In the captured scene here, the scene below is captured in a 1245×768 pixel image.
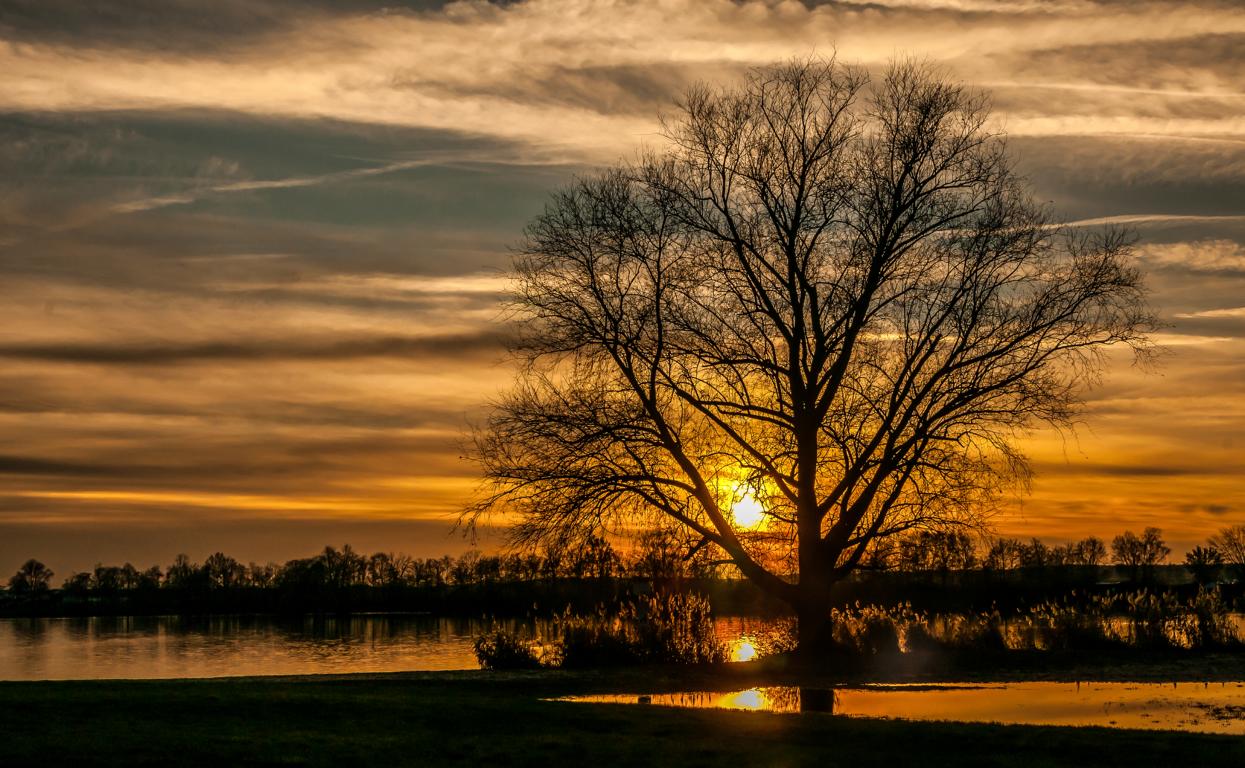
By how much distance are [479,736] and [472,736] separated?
0.28 feet

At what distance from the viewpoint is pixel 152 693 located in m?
17.5

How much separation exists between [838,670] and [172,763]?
15.7 meters

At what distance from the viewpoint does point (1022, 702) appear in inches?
746

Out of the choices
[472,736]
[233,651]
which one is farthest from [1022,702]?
[233,651]

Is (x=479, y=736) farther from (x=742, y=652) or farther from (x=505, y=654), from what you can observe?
(x=742, y=652)

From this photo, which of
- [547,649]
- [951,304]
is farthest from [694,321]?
[547,649]

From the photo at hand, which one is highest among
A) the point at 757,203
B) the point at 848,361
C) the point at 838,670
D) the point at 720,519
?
the point at 757,203

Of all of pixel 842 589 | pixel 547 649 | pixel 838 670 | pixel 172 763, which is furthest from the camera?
pixel 842 589

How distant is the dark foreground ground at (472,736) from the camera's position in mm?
12648

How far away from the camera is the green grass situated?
1265cm

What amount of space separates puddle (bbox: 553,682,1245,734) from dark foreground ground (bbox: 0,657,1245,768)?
204 cm

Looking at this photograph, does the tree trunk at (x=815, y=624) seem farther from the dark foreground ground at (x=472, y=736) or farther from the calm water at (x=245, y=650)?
the dark foreground ground at (x=472, y=736)

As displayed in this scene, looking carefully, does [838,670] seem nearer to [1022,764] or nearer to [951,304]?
[951,304]

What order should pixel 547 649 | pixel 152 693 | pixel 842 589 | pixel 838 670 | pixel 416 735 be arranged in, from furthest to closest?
pixel 842 589
pixel 547 649
pixel 838 670
pixel 152 693
pixel 416 735
